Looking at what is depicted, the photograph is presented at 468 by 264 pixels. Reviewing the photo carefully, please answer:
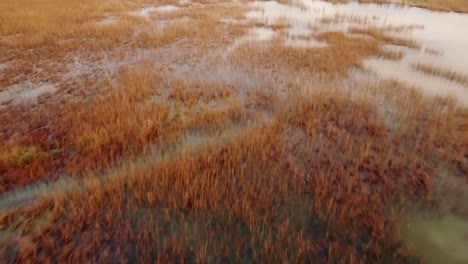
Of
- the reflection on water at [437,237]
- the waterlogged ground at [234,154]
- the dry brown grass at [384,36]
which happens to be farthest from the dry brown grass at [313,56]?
the reflection on water at [437,237]

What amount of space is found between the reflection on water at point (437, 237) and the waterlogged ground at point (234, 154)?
0.02 metres

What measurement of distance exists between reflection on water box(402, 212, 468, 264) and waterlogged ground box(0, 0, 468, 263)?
0.06 feet

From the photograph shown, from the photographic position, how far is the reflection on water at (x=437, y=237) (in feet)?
12.3

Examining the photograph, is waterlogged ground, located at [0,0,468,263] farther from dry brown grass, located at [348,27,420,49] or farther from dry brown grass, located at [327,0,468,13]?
dry brown grass, located at [327,0,468,13]

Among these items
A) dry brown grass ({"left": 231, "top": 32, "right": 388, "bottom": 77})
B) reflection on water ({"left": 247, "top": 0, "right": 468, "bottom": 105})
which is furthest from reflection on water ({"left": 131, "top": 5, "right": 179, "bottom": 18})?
dry brown grass ({"left": 231, "top": 32, "right": 388, "bottom": 77})

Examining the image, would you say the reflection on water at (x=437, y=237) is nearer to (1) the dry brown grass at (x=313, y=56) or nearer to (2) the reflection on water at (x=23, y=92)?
(1) the dry brown grass at (x=313, y=56)

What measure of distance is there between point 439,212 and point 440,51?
10.7 metres

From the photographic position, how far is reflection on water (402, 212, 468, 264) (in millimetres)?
3760

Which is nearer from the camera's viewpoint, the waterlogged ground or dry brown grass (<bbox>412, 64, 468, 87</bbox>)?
the waterlogged ground

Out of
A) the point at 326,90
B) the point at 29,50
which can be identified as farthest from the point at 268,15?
the point at 29,50

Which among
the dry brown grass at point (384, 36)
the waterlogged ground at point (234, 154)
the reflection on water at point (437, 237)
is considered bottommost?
the reflection on water at point (437, 237)

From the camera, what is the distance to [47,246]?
3.71 metres

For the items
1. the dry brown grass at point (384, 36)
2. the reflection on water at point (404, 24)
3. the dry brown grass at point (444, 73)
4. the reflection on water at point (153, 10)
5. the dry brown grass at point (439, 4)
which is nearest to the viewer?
the dry brown grass at point (444, 73)

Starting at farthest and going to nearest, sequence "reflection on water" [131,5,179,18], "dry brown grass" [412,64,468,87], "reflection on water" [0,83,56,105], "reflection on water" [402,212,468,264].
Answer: "reflection on water" [131,5,179,18], "dry brown grass" [412,64,468,87], "reflection on water" [0,83,56,105], "reflection on water" [402,212,468,264]
